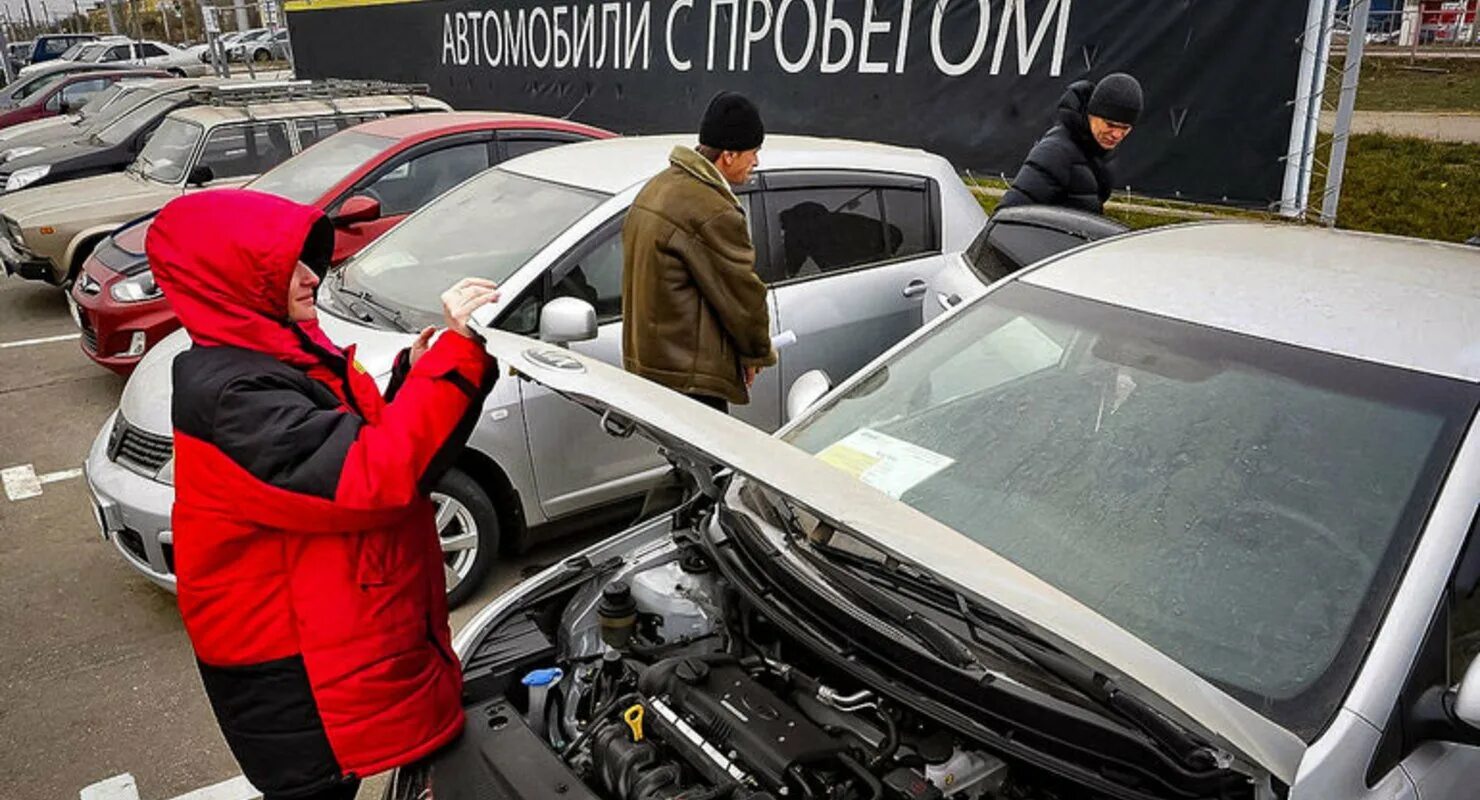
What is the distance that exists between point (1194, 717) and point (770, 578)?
95cm

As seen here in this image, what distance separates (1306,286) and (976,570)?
A: 1511 mm

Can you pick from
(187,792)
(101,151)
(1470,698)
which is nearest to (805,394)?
(1470,698)

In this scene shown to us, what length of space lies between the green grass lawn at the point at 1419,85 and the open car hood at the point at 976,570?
526 inches

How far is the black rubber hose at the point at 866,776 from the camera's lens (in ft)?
5.71

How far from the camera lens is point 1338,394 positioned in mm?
2090

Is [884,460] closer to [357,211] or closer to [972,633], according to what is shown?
[972,633]

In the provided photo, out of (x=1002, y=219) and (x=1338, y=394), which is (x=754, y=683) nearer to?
(x=1338, y=394)

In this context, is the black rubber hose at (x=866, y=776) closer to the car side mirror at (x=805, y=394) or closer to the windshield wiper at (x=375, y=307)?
the car side mirror at (x=805, y=394)

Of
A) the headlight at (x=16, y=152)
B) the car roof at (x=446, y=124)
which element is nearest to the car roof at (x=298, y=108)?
the car roof at (x=446, y=124)

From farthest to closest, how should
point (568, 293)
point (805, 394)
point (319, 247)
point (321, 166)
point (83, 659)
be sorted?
point (321, 166) → point (568, 293) → point (83, 659) → point (805, 394) → point (319, 247)

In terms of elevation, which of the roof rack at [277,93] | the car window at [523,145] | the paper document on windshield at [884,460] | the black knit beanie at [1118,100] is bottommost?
the paper document on windshield at [884,460]

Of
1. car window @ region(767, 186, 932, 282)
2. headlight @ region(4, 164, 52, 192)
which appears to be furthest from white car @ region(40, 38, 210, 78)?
car window @ region(767, 186, 932, 282)

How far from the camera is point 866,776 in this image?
177cm

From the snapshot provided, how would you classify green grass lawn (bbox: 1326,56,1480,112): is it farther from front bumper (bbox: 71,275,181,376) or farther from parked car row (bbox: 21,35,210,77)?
parked car row (bbox: 21,35,210,77)
